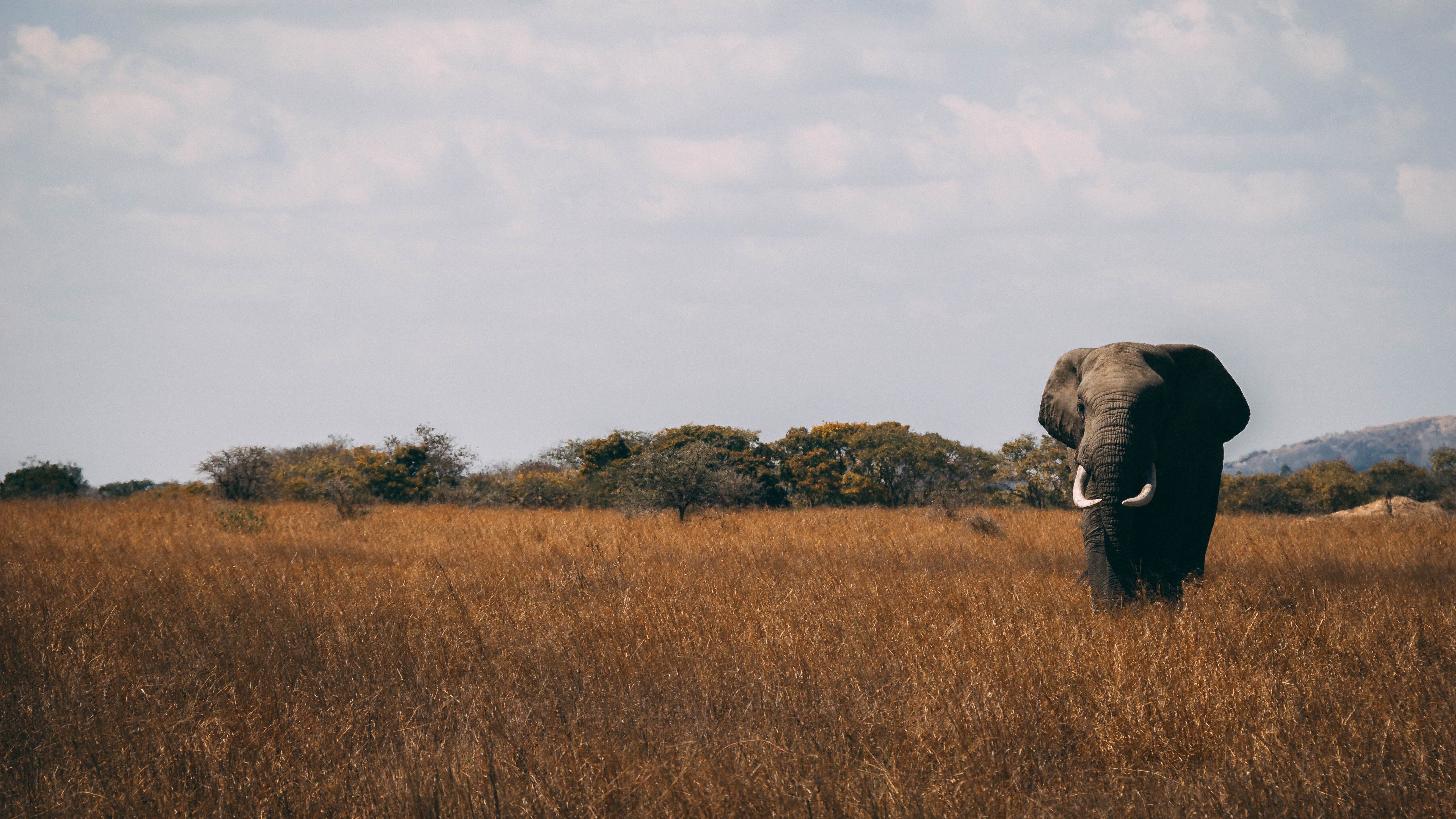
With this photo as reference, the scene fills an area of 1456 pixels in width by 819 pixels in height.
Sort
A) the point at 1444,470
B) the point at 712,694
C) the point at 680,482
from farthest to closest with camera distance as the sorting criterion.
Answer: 1. the point at 1444,470
2. the point at 680,482
3. the point at 712,694

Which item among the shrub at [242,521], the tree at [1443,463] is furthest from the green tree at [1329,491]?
the shrub at [242,521]

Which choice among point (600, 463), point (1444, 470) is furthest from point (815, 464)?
point (1444, 470)

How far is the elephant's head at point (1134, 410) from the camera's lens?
6680 mm

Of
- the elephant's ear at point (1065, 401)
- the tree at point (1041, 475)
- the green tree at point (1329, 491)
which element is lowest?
the green tree at point (1329, 491)

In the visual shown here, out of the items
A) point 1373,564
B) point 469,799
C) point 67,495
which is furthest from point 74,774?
point 67,495

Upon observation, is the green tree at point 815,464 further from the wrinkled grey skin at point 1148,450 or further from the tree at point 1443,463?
the tree at point 1443,463

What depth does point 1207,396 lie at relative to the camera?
7.68m

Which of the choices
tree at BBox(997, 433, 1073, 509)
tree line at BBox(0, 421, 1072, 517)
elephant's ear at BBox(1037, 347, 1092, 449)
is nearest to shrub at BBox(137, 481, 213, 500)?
tree line at BBox(0, 421, 1072, 517)

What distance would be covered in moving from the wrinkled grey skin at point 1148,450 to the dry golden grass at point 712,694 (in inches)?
20.4

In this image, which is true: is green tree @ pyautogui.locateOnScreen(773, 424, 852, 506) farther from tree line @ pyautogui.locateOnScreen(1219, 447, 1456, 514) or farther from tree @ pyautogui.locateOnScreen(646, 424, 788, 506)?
tree line @ pyautogui.locateOnScreen(1219, 447, 1456, 514)

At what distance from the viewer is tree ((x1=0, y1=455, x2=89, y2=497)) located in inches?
922

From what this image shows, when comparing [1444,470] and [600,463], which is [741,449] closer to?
[600,463]

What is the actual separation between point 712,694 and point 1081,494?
14.1 ft

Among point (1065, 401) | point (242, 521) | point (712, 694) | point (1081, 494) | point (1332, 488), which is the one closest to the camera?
point (712, 694)
